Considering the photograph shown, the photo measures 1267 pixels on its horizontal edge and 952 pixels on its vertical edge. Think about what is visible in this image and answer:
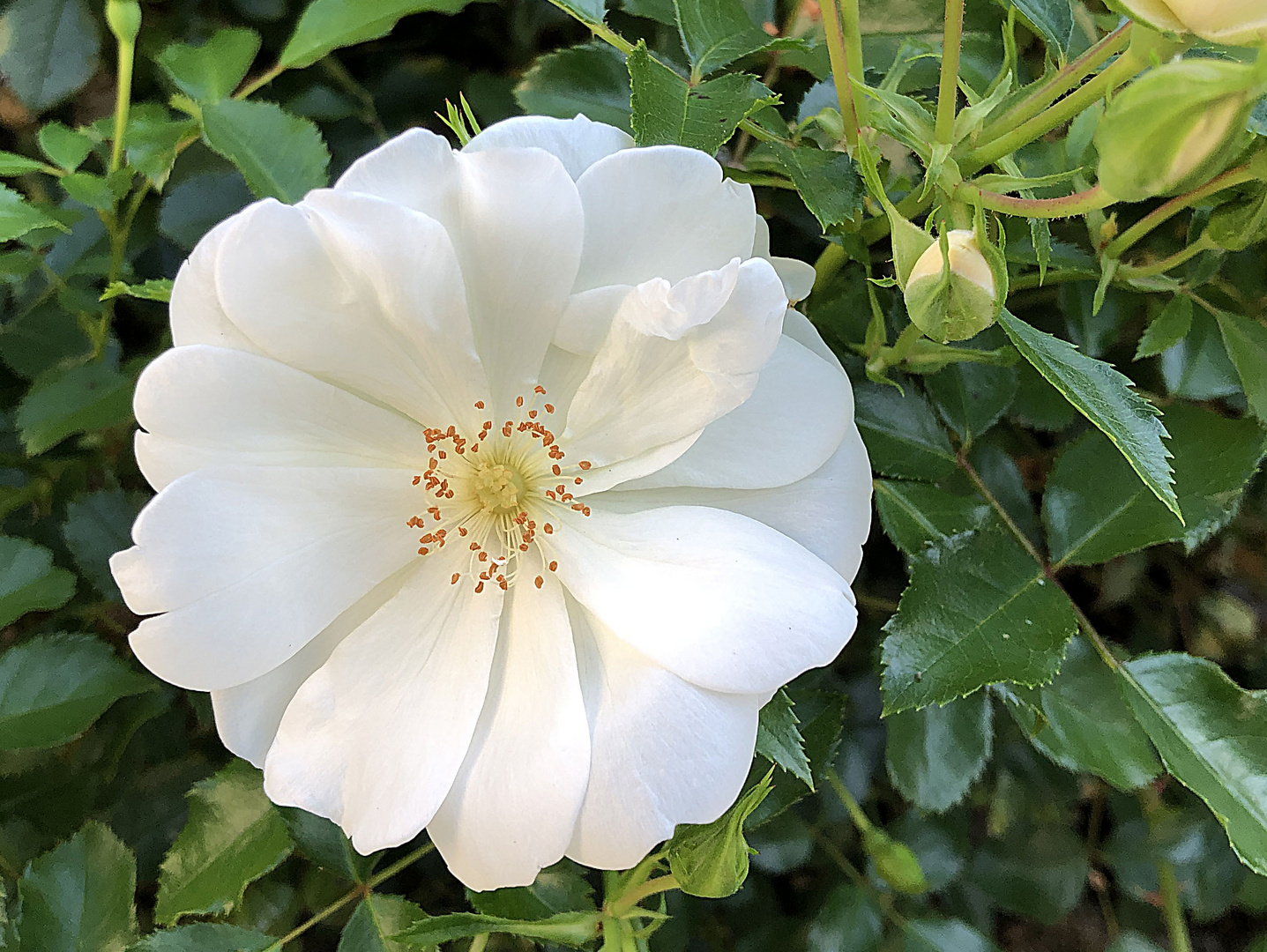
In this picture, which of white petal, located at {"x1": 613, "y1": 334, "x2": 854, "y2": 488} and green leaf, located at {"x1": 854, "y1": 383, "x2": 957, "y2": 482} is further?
green leaf, located at {"x1": 854, "y1": 383, "x2": 957, "y2": 482}

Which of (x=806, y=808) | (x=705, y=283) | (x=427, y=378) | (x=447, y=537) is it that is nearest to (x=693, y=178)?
(x=705, y=283)

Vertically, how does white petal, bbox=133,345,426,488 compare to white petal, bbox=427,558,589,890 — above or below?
above

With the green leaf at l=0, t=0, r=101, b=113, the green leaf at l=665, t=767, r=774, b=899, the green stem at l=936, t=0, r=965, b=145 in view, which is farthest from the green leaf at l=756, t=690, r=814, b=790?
the green leaf at l=0, t=0, r=101, b=113

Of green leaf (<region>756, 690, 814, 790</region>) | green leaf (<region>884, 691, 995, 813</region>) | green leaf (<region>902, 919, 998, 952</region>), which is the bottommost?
green leaf (<region>902, 919, 998, 952</region>)

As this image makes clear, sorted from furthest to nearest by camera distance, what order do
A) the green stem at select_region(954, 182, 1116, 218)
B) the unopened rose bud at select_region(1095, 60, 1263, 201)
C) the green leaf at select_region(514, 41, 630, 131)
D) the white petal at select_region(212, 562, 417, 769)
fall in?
1. the green leaf at select_region(514, 41, 630, 131)
2. the white petal at select_region(212, 562, 417, 769)
3. the green stem at select_region(954, 182, 1116, 218)
4. the unopened rose bud at select_region(1095, 60, 1263, 201)

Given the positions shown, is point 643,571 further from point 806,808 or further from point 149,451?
point 806,808

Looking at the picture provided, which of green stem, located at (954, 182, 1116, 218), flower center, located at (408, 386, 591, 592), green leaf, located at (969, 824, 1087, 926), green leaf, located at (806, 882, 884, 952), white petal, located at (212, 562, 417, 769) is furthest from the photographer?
green leaf, located at (969, 824, 1087, 926)

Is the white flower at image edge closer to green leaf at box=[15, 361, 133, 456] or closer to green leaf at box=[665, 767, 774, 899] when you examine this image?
green leaf at box=[665, 767, 774, 899]

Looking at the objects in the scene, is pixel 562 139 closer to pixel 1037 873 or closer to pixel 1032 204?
pixel 1032 204
